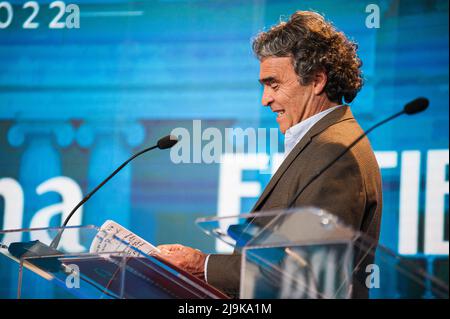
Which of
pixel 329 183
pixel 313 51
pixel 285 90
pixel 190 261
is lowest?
pixel 190 261

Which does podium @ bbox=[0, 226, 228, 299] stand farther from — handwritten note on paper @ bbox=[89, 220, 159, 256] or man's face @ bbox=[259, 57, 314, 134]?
man's face @ bbox=[259, 57, 314, 134]

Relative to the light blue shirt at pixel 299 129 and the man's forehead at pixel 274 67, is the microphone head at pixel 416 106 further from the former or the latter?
the man's forehead at pixel 274 67

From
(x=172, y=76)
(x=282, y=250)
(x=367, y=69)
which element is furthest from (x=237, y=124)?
(x=282, y=250)

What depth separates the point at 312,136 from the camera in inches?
96.7

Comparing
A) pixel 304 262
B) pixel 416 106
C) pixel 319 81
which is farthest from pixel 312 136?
pixel 304 262

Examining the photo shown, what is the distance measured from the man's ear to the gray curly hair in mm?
14

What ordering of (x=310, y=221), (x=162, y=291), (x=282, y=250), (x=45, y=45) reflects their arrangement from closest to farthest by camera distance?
(x=310, y=221) < (x=282, y=250) < (x=162, y=291) < (x=45, y=45)

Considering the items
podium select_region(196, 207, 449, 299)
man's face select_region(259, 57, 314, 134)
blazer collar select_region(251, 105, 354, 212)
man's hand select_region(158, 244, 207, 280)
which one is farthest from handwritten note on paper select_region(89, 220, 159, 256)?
man's face select_region(259, 57, 314, 134)

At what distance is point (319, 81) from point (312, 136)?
0.26m

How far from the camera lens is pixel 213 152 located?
4.02m

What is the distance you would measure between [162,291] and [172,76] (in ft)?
7.29

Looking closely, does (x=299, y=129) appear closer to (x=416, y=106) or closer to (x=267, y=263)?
(x=416, y=106)

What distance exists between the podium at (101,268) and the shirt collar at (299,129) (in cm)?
66
